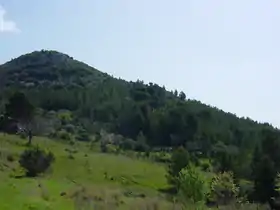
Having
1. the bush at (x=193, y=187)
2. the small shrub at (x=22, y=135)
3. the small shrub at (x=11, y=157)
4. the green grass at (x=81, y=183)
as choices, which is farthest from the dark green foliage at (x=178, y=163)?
the small shrub at (x=22, y=135)

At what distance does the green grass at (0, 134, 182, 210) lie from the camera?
29.0 m

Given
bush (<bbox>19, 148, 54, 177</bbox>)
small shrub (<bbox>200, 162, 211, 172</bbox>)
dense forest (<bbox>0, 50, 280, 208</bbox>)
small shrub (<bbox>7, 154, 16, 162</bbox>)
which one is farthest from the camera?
dense forest (<bbox>0, 50, 280, 208</bbox>)

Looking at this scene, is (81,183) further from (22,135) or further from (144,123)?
(144,123)

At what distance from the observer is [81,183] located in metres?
48.6

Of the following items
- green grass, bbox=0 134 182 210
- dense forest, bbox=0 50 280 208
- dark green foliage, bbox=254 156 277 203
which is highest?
dense forest, bbox=0 50 280 208

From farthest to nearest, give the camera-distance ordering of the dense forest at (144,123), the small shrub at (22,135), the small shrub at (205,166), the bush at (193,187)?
the dense forest at (144,123) → the small shrub at (205,166) → the small shrub at (22,135) → the bush at (193,187)

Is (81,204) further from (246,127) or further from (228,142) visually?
(246,127)

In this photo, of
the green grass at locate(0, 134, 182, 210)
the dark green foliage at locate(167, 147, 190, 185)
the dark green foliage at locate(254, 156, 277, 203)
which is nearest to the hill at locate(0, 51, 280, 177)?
the green grass at locate(0, 134, 182, 210)

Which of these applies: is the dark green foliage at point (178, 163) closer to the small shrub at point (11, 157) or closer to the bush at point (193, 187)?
the small shrub at point (11, 157)

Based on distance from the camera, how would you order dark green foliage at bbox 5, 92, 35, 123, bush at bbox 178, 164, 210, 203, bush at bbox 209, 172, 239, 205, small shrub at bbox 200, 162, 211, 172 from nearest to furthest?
→ bush at bbox 178, 164, 210, 203 < bush at bbox 209, 172, 239, 205 < dark green foliage at bbox 5, 92, 35, 123 < small shrub at bbox 200, 162, 211, 172

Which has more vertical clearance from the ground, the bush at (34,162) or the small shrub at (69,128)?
the small shrub at (69,128)

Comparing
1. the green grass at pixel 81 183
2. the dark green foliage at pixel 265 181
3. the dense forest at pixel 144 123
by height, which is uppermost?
the dense forest at pixel 144 123

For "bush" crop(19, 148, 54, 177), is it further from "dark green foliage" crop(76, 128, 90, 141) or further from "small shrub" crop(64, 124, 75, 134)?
"small shrub" crop(64, 124, 75, 134)

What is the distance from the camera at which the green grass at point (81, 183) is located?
29039 millimetres
